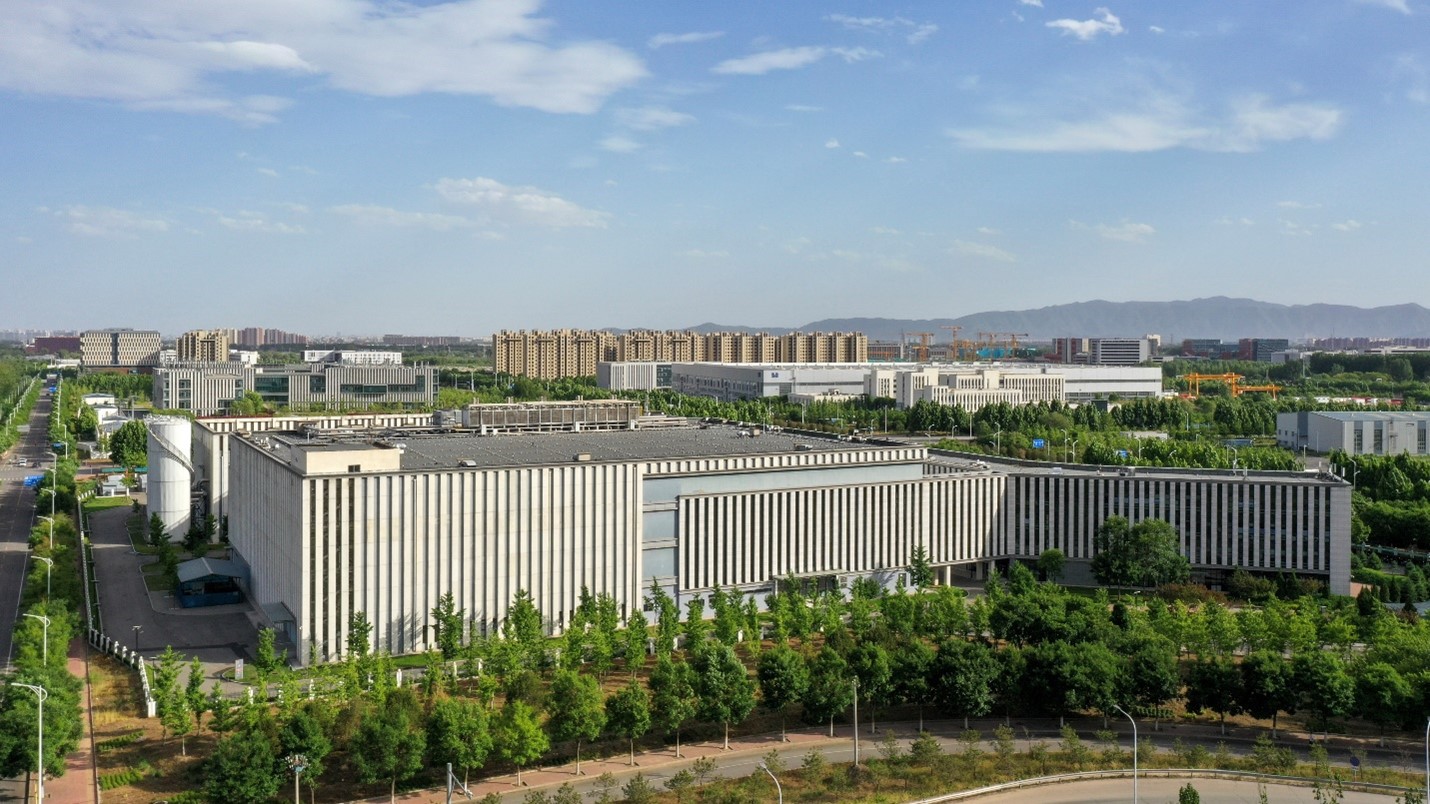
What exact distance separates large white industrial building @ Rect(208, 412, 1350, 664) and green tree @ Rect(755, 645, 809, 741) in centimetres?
1092

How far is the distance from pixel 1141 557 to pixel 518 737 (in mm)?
29225

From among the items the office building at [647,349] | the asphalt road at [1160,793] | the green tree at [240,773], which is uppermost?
the office building at [647,349]

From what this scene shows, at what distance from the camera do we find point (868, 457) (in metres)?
48.5

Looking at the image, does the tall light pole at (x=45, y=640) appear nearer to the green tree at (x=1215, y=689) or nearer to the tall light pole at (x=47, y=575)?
the tall light pole at (x=47, y=575)

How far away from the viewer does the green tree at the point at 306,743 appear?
2653 centimetres

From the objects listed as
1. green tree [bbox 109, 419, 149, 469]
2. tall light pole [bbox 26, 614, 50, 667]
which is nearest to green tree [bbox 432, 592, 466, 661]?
tall light pole [bbox 26, 614, 50, 667]

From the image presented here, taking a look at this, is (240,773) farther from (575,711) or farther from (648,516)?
(648,516)

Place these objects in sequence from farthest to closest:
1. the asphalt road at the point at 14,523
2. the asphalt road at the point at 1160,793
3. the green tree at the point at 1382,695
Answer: the asphalt road at the point at 14,523
the green tree at the point at 1382,695
the asphalt road at the point at 1160,793

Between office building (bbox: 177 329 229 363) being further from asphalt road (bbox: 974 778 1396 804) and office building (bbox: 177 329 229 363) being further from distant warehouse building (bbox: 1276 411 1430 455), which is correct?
asphalt road (bbox: 974 778 1396 804)

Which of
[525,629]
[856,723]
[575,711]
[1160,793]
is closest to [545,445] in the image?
[525,629]

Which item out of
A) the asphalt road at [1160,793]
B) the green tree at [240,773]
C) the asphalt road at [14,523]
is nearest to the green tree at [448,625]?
the green tree at [240,773]

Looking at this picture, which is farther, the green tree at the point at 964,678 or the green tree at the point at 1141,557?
the green tree at the point at 1141,557

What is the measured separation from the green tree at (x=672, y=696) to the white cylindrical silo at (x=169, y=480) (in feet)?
123

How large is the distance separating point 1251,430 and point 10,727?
101 m
